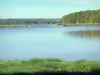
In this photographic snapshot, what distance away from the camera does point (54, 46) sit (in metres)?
8.48

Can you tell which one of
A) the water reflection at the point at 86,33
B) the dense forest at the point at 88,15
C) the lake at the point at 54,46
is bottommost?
the lake at the point at 54,46

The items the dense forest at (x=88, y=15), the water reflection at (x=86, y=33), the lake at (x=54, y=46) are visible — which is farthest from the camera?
the water reflection at (x=86, y=33)

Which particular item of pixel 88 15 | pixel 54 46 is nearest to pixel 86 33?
pixel 88 15

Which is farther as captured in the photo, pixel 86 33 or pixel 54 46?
pixel 86 33

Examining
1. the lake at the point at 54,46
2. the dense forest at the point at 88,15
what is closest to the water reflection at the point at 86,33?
the lake at the point at 54,46

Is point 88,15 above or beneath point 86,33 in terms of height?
above

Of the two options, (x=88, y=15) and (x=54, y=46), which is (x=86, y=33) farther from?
(x=54, y=46)

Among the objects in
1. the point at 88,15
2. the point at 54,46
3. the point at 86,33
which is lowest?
the point at 54,46

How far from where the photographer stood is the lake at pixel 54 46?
7.80 metres

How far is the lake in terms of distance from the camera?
25.6 ft

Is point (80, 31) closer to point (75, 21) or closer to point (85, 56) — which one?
point (75, 21)

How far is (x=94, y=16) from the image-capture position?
8.30m

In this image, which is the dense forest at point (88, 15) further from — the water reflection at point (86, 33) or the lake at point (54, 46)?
the water reflection at point (86, 33)

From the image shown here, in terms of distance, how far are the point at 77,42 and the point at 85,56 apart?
1.00 metres
